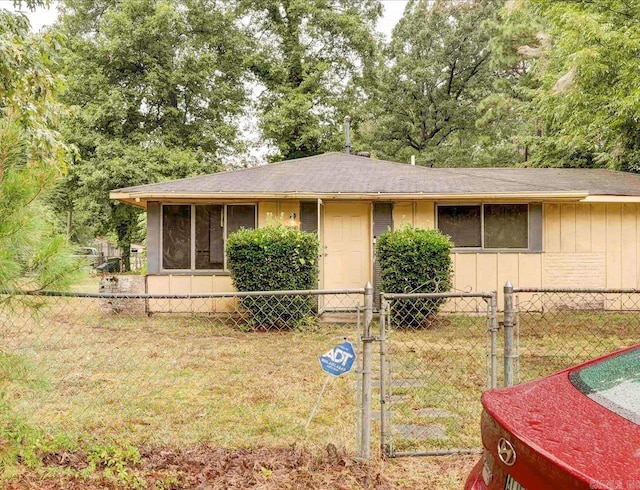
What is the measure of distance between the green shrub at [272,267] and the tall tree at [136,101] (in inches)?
399

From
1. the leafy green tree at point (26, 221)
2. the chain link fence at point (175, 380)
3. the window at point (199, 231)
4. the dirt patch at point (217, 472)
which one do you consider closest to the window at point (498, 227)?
the chain link fence at point (175, 380)

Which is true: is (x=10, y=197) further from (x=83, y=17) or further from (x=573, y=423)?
(x=83, y=17)

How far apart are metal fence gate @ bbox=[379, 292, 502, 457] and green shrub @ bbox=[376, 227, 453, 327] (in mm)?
62

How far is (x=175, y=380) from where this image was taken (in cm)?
532

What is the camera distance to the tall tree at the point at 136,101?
17.2 metres

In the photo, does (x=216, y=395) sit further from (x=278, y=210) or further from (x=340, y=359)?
(x=278, y=210)

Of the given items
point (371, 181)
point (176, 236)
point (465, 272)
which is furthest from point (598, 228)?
point (176, 236)

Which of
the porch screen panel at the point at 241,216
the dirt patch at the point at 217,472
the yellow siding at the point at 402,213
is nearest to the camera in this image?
the dirt patch at the point at 217,472

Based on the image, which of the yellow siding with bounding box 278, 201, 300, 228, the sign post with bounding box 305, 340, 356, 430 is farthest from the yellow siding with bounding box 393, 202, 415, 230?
the sign post with bounding box 305, 340, 356, 430

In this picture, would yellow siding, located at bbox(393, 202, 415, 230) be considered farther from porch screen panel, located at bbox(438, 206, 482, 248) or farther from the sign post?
the sign post

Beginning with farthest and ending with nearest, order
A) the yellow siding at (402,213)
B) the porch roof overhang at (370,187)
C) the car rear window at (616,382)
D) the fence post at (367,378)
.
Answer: the yellow siding at (402,213), the porch roof overhang at (370,187), the fence post at (367,378), the car rear window at (616,382)

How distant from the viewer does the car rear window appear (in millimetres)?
1730

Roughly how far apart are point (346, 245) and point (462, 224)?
235 centimetres

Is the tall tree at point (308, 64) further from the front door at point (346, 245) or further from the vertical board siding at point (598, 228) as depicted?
the vertical board siding at point (598, 228)
